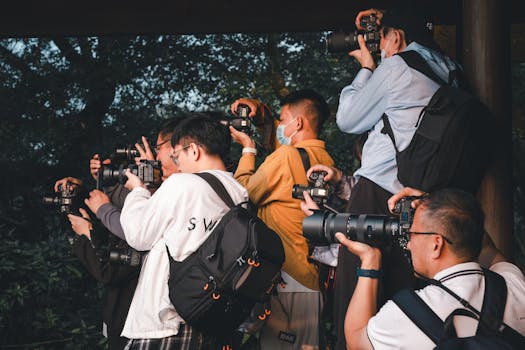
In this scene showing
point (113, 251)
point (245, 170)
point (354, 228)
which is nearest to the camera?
point (354, 228)

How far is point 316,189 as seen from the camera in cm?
328

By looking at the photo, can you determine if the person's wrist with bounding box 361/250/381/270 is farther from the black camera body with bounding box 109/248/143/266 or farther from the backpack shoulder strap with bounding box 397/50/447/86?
the black camera body with bounding box 109/248/143/266

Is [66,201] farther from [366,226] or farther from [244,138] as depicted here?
[366,226]

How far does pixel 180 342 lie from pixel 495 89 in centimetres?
179

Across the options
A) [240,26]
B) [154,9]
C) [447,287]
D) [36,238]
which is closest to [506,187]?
[447,287]

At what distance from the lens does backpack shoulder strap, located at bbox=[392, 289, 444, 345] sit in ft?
7.10

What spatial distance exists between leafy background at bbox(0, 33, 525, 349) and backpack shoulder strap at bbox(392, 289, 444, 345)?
5.00m

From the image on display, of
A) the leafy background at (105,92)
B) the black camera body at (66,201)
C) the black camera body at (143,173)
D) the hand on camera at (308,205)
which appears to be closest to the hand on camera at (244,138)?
the black camera body at (143,173)

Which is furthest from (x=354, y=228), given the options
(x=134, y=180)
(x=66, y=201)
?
(x=66, y=201)

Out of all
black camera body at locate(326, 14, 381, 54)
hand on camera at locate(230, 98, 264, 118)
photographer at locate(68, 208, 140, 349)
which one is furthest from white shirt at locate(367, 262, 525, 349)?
hand on camera at locate(230, 98, 264, 118)

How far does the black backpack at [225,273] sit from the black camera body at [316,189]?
1.21 ft

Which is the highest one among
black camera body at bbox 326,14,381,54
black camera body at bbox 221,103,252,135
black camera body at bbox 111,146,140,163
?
black camera body at bbox 326,14,381,54

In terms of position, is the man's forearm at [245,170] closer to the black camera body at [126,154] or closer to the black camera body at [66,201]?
the black camera body at [126,154]

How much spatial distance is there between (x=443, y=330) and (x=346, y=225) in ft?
2.04
